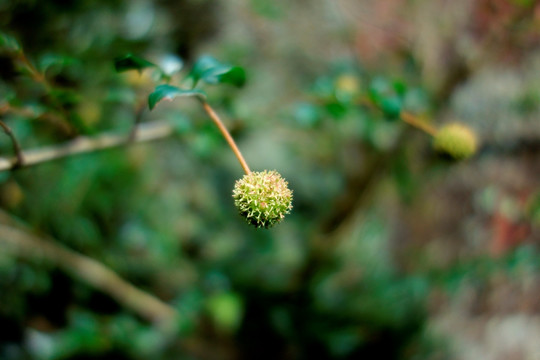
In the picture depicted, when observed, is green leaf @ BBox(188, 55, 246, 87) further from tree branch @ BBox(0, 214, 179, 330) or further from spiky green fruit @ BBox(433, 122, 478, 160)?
tree branch @ BBox(0, 214, 179, 330)

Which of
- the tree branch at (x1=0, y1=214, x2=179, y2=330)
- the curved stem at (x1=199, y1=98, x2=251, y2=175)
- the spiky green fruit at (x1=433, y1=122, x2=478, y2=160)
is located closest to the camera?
the curved stem at (x1=199, y1=98, x2=251, y2=175)

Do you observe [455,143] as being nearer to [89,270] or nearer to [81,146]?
[81,146]

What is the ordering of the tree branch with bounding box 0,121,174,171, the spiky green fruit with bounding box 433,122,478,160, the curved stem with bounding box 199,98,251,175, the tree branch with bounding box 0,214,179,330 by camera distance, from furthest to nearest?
the tree branch with bounding box 0,214,179,330, the spiky green fruit with bounding box 433,122,478,160, the tree branch with bounding box 0,121,174,171, the curved stem with bounding box 199,98,251,175

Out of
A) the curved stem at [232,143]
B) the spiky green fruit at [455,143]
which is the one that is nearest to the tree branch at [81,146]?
the curved stem at [232,143]

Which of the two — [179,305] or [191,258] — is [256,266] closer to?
[191,258]

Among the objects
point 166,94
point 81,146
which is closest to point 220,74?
point 166,94

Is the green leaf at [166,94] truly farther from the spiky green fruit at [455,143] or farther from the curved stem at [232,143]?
the spiky green fruit at [455,143]

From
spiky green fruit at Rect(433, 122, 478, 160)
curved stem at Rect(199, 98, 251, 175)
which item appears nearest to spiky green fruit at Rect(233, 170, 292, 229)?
curved stem at Rect(199, 98, 251, 175)
